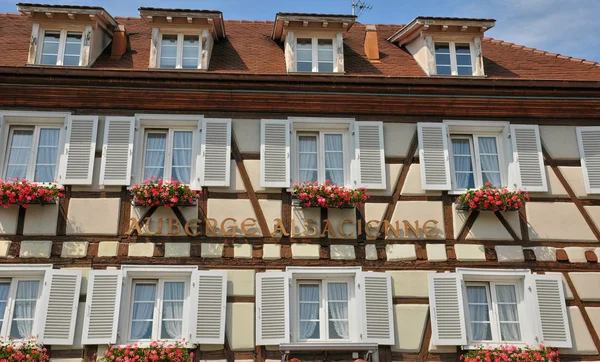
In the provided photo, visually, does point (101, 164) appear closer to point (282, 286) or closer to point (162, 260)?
point (162, 260)

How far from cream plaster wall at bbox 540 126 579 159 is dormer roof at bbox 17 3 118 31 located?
8.03 meters

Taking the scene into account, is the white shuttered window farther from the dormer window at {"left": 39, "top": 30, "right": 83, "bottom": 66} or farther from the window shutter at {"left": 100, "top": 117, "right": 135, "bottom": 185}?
the dormer window at {"left": 39, "top": 30, "right": 83, "bottom": 66}

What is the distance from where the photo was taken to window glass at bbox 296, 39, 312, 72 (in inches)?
503

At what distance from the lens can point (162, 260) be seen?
10.7 meters

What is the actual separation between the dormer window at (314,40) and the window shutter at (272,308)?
401 cm

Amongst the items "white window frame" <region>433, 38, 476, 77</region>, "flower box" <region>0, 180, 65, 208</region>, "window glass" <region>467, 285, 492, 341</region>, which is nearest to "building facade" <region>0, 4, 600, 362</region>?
"window glass" <region>467, 285, 492, 341</region>

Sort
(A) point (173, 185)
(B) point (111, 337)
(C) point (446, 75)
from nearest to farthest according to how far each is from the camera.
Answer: (B) point (111, 337) < (A) point (173, 185) < (C) point (446, 75)

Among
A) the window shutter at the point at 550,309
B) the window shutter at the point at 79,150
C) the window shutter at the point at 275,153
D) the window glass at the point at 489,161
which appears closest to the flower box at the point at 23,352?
the window shutter at the point at 79,150

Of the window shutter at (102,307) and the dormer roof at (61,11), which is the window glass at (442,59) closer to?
the dormer roof at (61,11)

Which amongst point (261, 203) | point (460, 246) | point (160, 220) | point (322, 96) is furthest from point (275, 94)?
point (460, 246)

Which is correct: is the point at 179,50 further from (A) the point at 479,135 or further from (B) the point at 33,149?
(A) the point at 479,135

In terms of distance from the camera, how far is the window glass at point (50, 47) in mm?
12352

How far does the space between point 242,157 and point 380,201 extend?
7.68 feet

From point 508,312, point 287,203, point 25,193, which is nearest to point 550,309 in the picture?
point 508,312
